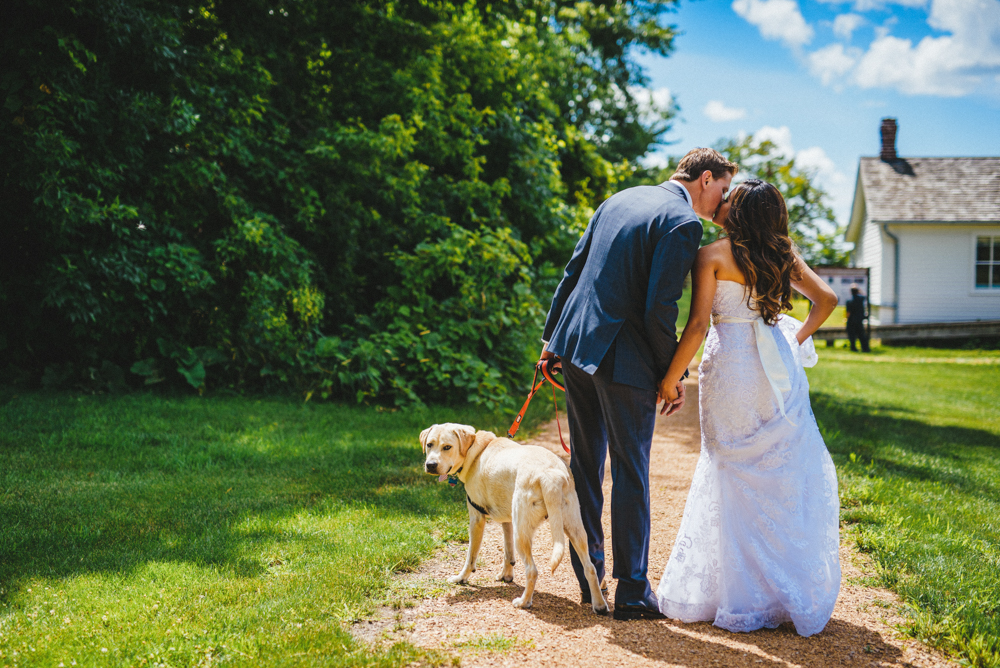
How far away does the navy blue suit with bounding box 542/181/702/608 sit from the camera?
323 centimetres

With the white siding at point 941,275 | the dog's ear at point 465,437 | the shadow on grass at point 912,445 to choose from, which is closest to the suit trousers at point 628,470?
the dog's ear at point 465,437

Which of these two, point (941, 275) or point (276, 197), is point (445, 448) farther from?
point (941, 275)

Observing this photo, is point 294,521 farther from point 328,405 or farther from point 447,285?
point 447,285

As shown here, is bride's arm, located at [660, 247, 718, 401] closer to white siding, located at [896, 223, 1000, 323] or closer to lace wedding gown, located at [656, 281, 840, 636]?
lace wedding gown, located at [656, 281, 840, 636]

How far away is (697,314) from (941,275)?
23.6 meters

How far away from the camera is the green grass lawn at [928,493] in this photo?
343 cm

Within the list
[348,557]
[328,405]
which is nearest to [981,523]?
[348,557]

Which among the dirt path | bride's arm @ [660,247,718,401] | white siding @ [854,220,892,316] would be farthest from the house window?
bride's arm @ [660,247,718,401]

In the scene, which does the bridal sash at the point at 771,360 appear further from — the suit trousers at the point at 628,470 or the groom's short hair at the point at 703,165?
the groom's short hair at the point at 703,165

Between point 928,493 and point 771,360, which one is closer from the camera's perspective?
point 771,360

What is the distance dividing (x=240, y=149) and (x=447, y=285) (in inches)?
135

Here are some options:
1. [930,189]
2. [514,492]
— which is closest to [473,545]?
[514,492]

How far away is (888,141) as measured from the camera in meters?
25.3

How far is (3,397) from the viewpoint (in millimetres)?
7844
